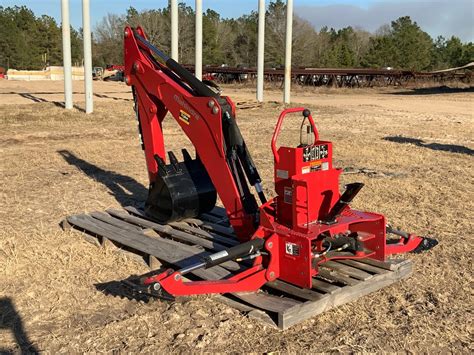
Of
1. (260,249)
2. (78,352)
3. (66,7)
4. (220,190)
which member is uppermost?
(66,7)

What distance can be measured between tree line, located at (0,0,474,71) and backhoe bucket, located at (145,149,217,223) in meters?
52.5

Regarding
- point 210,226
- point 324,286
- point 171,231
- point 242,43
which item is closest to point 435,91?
point 210,226

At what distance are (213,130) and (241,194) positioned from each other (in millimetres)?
619

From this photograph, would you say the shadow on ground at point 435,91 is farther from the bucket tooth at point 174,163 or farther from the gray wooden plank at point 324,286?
the gray wooden plank at point 324,286

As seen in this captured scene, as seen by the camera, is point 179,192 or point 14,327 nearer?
point 14,327

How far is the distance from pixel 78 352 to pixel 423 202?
511 cm

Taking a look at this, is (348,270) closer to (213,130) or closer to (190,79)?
(213,130)

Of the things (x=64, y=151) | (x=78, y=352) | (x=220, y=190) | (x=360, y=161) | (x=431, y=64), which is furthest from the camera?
(x=431, y=64)

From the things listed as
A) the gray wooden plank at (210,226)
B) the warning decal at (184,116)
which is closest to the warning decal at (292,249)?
the gray wooden plank at (210,226)

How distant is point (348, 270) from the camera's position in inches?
182

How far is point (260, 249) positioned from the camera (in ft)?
14.1

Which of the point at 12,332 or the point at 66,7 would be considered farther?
the point at 66,7

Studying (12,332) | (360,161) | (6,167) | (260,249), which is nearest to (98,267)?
(12,332)

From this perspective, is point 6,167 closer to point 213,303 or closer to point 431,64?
point 213,303
